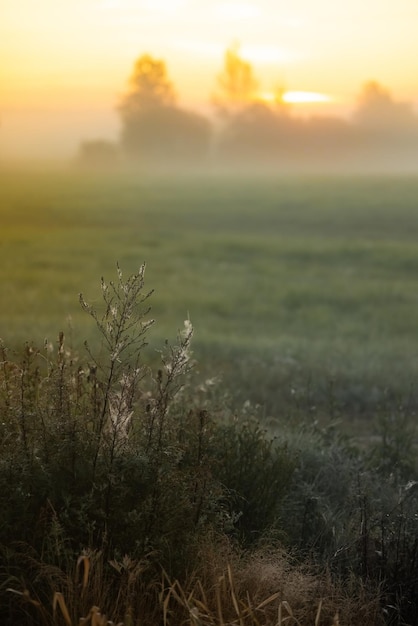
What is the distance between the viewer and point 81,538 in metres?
4.01

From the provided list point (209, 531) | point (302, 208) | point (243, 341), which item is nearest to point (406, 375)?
point (243, 341)

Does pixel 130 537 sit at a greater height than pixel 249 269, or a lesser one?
greater

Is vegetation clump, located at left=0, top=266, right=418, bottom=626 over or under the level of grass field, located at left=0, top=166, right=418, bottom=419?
over

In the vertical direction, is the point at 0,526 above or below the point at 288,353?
above

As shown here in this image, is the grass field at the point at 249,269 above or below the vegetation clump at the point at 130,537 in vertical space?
below

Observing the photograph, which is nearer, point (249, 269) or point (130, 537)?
point (130, 537)

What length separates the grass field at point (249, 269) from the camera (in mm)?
12914

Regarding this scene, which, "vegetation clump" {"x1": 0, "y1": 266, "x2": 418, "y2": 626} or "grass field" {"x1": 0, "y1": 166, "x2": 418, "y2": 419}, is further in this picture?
"grass field" {"x1": 0, "y1": 166, "x2": 418, "y2": 419}

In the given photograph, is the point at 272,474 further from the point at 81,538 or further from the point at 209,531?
the point at 81,538

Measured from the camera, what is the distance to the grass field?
42.4 feet

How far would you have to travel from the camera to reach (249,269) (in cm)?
2684

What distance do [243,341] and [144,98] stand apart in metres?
37.0

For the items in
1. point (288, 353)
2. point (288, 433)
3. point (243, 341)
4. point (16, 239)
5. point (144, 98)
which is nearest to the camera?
point (288, 433)

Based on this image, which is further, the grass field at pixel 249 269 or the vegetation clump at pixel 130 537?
the grass field at pixel 249 269
